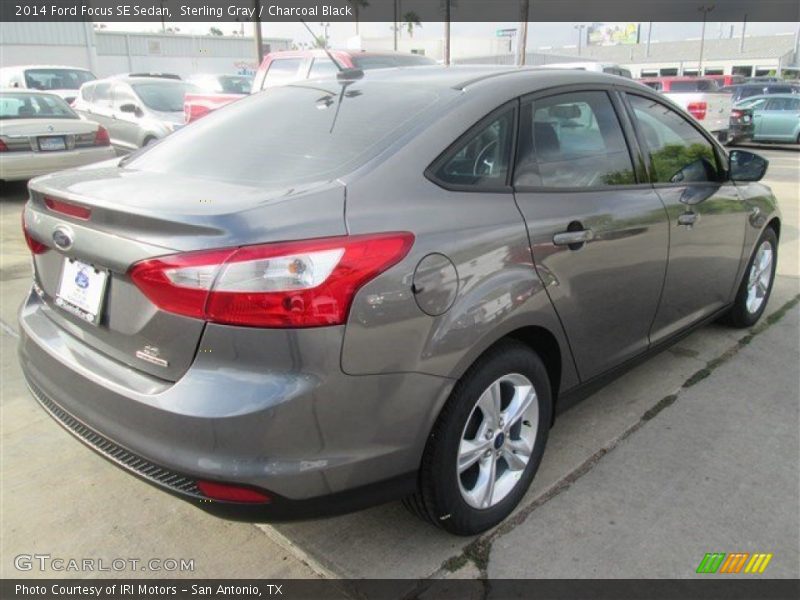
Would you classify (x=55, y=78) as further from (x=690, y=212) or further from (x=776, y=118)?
(x=776, y=118)

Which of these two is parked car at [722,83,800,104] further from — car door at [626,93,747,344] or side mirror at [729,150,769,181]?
car door at [626,93,747,344]

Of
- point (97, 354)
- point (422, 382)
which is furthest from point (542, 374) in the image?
point (97, 354)

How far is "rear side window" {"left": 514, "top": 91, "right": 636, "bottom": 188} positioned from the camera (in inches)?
101

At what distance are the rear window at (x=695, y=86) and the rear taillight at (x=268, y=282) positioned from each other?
660 inches

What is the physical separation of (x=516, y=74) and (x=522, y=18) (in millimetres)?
Answer: 32442

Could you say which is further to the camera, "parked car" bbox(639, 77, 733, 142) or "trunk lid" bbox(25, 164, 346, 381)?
"parked car" bbox(639, 77, 733, 142)

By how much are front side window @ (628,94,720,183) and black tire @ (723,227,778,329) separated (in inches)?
31.3

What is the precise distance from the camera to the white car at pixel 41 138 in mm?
8305

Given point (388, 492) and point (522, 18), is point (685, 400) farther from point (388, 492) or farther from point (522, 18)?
point (522, 18)

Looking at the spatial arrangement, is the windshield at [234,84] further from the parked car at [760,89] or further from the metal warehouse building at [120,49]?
the metal warehouse building at [120,49]

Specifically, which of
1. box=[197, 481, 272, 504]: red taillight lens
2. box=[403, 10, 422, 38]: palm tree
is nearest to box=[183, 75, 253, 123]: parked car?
box=[197, 481, 272, 504]: red taillight lens

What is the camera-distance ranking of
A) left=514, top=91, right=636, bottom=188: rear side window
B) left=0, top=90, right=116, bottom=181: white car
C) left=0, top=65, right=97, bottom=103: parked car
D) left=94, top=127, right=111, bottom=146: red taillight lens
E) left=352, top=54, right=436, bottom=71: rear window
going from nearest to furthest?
1. left=514, top=91, right=636, bottom=188: rear side window
2. left=352, top=54, right=436, bottom=71: rear window
3. left=0, top=90, right=116, bottom=181: white car
4. left=94, top=127, right=111, bottom=146: red taillight lens
5. left=0, top=65, right=97, bottom=103: parked car

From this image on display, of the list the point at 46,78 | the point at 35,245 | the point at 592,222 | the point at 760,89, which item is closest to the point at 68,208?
the point at 35,245

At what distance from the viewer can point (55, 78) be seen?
16172 mm
